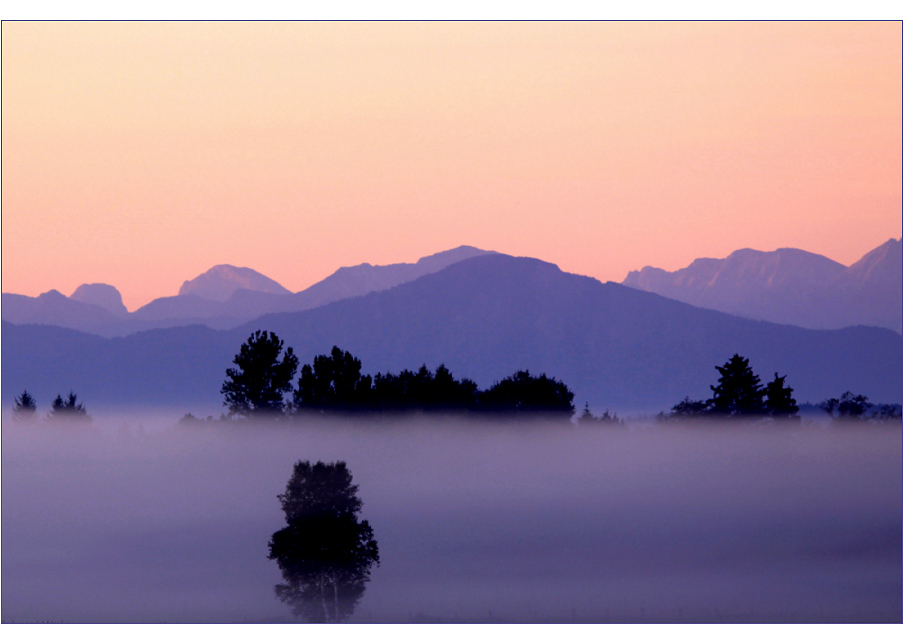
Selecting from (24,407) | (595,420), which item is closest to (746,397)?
(595,420)

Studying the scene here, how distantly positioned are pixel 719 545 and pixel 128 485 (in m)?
30.7

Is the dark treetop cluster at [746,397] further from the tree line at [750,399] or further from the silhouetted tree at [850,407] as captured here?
the silhouetted tree at [850,407]


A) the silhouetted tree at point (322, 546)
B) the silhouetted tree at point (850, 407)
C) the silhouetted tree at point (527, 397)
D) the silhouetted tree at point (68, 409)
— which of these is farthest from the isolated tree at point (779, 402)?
the silhouetted tree at point (68, 409)

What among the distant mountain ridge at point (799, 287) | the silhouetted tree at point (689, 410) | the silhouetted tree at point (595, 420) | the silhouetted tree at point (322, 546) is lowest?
the silhouetted tree at point (322, 546)

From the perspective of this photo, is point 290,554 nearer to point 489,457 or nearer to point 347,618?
point 347,618

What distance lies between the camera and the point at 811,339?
113 meters

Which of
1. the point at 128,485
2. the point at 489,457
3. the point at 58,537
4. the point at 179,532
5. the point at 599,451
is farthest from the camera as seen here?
the point at 599,451

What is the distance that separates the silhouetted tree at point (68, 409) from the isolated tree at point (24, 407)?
3.66 metres

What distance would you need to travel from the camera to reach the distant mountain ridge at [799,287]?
154 feet

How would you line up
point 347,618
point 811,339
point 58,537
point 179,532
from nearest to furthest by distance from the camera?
point 347,618 → point 58,537 → point 179,532 → point 811,339

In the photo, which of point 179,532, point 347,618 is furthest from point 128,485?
point 347,618

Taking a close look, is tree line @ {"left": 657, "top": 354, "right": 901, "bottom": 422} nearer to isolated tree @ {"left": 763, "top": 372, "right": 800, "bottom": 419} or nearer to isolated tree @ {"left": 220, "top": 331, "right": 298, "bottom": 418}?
isolated tree @ {"left": 763, "top": 372, "right": 800, "bottom": 419}

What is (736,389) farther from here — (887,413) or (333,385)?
(333,385)

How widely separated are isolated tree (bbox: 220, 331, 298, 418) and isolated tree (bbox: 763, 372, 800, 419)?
1165 inches
